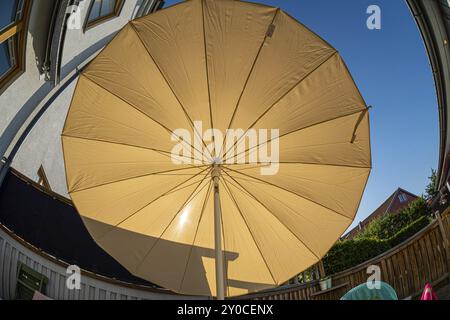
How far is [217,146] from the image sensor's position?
4168mm

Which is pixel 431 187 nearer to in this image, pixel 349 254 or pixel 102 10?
pixel 349 254

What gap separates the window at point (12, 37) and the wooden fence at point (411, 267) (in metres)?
7.74

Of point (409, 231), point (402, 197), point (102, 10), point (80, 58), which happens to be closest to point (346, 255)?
point (409, 231)

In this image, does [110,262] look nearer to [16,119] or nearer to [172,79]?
[16,119]

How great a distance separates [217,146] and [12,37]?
A: 6124 millimetres

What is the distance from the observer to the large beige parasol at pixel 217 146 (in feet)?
12.1

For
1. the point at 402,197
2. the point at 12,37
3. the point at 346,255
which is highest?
the point at 402,197

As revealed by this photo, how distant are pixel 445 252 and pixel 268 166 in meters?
5.29

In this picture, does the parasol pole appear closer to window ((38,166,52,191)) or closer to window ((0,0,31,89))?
window ((0,0,31,89))

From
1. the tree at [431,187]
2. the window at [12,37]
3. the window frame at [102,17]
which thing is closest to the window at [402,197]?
the tree at [431,187]

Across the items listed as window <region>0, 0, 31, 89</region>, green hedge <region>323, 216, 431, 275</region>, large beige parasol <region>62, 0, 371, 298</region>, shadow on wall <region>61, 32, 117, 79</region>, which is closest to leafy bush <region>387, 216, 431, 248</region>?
green hedge <region>323, 216, 431, 275</region>

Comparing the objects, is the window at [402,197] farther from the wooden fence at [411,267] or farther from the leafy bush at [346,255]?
the wooden fence at [411,267]

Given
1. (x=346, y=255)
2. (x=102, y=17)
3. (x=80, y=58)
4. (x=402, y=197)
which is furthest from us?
(x=402, y=197)
